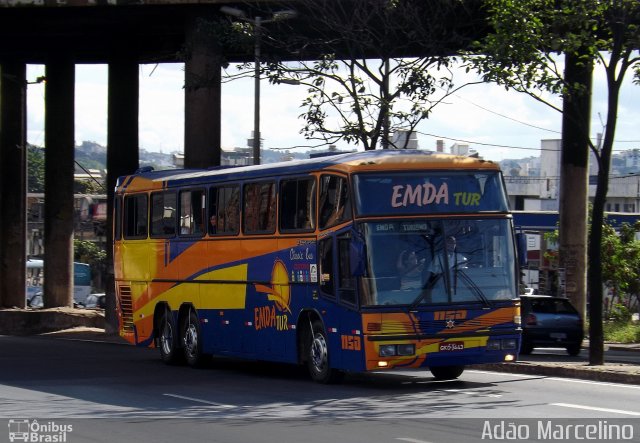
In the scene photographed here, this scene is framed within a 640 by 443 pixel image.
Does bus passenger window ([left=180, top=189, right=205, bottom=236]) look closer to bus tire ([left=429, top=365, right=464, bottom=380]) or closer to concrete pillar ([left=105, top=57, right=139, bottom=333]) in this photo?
bus tire ([left=429, top=365, right=464, bottom=380])

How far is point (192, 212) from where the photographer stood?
23984 millimetres

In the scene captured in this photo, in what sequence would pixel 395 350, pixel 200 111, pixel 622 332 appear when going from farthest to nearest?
pixel 622 332 < pixel 200 111 < pixel 395 350

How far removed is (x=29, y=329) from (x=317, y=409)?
3149 cm

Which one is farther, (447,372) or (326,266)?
(447,372)

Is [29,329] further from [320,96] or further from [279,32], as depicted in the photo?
[320,96]

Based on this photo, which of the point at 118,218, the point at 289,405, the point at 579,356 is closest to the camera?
the point at 289,405

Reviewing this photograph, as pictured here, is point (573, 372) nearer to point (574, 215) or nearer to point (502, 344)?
point (502, 344)

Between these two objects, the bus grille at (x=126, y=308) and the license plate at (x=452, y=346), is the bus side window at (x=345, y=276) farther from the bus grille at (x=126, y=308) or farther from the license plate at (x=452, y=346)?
the bus grille at (x=126, y=308)

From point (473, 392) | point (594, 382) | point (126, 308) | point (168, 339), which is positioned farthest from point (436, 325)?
point (126, 308)

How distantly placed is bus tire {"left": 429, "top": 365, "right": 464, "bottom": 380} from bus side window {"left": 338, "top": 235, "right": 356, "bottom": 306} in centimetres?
226

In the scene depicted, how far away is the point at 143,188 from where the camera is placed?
2644 cm

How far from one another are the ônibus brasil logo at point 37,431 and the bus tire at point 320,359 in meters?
5.74

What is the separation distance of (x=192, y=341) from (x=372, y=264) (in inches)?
303

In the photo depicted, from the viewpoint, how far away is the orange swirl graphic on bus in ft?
66.7
